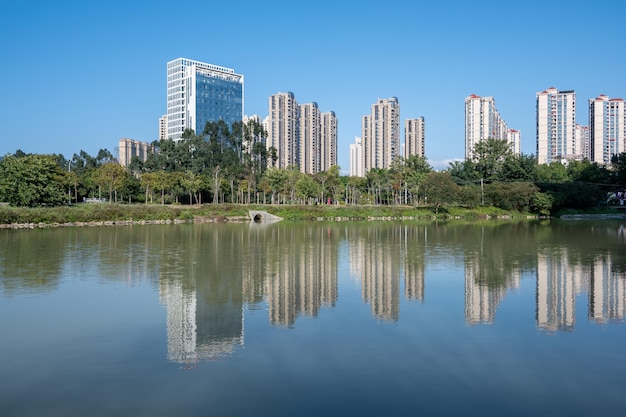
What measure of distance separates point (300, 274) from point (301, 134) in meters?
104

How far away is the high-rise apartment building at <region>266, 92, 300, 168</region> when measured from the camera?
11406 centimetres

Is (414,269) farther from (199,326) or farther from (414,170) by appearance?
(414,170)

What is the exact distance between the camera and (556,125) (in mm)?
117688

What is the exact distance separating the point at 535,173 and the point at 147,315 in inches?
2634

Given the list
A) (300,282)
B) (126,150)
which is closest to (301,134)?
(126,150)

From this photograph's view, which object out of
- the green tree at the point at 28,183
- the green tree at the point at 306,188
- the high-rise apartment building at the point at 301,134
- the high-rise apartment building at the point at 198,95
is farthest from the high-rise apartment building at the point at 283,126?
the green tree at the point at 28,183

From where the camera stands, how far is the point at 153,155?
6962cm

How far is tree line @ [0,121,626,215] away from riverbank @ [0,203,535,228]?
2110 mm

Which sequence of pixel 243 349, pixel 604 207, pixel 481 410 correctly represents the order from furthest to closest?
pixel 604 207
pixel 243 349
pixel 481 410

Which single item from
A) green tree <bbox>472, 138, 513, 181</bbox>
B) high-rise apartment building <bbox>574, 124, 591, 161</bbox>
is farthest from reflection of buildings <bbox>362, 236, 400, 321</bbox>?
high-rise apartment building <bbox>574, 124, 591, 161</bbox>

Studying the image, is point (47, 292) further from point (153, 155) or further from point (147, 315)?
point (153, 155)

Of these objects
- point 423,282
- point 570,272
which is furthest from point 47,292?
point 570,272

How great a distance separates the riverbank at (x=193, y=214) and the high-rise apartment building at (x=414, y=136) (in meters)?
54.2

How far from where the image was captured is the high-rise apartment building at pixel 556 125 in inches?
4537
